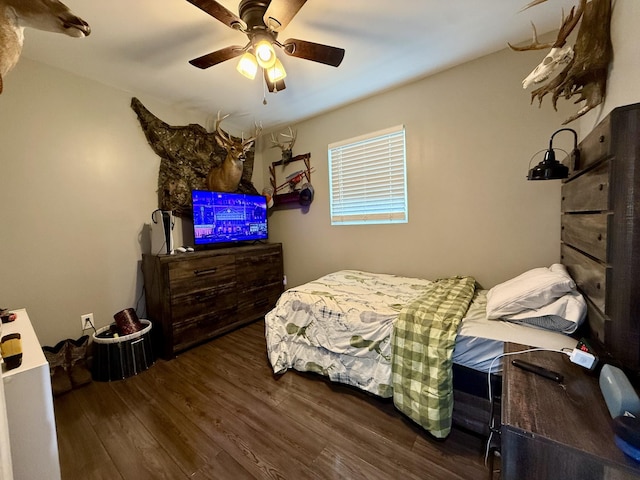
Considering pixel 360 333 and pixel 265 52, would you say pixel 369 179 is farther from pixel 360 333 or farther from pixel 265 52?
pixel 360 333

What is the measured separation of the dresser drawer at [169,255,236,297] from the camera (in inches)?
88.2

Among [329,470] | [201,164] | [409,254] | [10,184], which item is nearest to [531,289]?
[409,254]

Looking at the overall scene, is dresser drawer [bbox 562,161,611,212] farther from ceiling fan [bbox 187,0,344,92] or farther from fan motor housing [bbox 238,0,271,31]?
fan motor housing [bbox 238,0,271,31]

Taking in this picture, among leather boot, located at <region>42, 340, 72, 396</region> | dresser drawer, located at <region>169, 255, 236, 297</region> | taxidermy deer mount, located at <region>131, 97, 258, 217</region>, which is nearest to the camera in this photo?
leather boot, located at <region>42, 340, 72, 396</region>

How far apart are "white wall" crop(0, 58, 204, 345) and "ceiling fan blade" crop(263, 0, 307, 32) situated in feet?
6.07

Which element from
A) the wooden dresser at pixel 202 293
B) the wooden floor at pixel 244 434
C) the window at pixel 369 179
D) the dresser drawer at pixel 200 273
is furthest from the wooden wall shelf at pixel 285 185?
the wooden floor at pixel 244 434

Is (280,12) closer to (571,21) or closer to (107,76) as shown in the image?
(571,21)

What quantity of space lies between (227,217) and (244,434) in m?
2.09

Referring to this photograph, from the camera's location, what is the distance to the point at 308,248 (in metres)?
3.28

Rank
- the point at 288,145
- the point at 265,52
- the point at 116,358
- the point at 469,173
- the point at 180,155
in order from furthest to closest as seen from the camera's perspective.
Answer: the point at 288,145 < the point at 180,155 < the point at 469,173 < the point at 116,358 < the point at 265,52

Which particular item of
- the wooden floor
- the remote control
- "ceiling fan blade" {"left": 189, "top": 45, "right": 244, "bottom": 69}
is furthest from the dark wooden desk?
"ceiling fan blade" {"left": 189, "top": 45, "right": 244, "bottom": 69}

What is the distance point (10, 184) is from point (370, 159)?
301 centimetres

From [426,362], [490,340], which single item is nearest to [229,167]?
[426,362]

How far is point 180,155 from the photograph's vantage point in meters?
2.72
